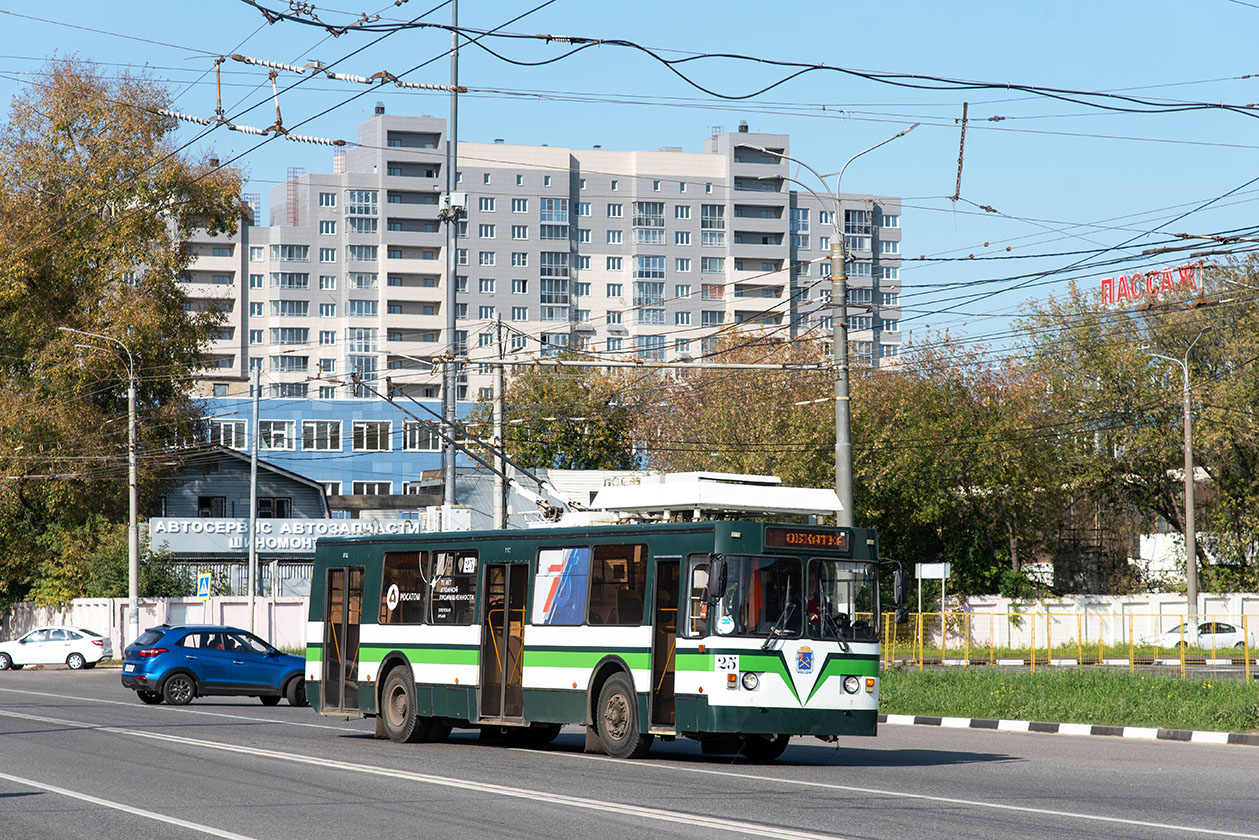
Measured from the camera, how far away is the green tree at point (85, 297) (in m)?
53.6

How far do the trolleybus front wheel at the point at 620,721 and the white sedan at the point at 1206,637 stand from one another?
77.0 feet

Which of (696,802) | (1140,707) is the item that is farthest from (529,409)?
(696,802)

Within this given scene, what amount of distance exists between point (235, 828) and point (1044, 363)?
50248mm

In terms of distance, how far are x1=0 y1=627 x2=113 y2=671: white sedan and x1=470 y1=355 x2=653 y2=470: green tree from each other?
3348 centimetres

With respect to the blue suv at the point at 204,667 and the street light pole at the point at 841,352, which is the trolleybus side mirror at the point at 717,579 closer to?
the street light pole at the point at 841,352

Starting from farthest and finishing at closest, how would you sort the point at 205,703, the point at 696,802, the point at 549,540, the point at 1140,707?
the point at 205,703, the point at 1140,707, the point at 549,540, the point at 696,802

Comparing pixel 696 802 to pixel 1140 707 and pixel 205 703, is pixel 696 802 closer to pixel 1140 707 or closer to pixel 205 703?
pixel 1140 707

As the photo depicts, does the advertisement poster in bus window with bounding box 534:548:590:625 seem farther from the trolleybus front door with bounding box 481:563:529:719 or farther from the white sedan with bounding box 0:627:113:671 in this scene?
the white sedan with bounding box 0:627:113:671

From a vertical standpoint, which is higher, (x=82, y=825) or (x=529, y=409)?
(x=529, y=409)

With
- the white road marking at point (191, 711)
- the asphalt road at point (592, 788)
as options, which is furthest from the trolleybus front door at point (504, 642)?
the white road marking at point (191, 711)

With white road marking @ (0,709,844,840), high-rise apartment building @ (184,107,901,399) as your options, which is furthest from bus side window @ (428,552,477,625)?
high-rise apartment building @ (184,107,901,399)

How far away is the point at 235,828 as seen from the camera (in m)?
10.8

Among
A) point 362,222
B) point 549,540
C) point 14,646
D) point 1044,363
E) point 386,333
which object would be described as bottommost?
point 14,646

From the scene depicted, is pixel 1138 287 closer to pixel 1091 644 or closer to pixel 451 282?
pixel 1091 644
